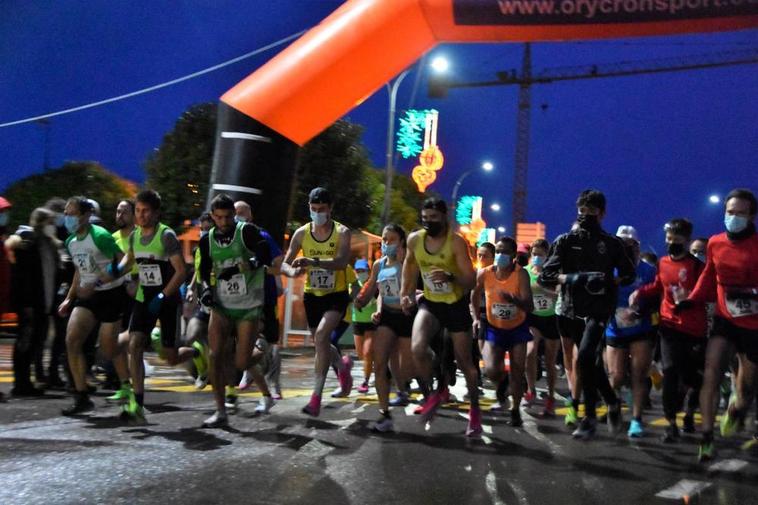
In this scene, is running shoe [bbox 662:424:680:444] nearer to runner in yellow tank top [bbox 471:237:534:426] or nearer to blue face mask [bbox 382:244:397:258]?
runner in yellow tank top [bbox 471:237:534:426]

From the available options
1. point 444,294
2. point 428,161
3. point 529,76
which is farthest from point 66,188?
point 529,76

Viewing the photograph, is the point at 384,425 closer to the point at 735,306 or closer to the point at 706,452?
the point at 706,452

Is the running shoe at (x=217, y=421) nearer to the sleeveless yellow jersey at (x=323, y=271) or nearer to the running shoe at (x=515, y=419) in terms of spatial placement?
the sleeveless yellow jersey at (x=323, y=271)

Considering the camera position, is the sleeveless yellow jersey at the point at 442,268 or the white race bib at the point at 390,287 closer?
the sleeveless yellow jersey at the point at 442,268

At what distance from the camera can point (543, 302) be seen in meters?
9.75

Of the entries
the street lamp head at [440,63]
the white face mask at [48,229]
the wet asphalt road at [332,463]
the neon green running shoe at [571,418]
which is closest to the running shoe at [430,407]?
the wet asphalt road at [332,463]

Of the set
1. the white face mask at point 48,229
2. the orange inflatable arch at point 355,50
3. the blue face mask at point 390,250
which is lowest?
the blue face mask at point 390,250

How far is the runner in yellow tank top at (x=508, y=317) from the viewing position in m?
8.34

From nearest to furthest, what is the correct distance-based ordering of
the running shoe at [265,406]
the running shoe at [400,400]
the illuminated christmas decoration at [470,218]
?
the running shoe at [265,406] → the running shoe at [400,400] → the illuminated christmas decoration at [470,218]

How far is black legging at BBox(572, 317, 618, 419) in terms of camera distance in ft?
22.9

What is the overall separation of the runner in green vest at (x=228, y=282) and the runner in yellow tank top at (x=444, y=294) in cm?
128

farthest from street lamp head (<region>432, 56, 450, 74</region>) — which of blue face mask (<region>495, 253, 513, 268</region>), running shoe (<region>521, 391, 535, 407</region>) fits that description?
blue face mask (<region>495, 253, 513, 268</region>)

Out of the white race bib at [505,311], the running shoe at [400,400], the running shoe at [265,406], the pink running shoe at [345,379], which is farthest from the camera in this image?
the pink running shoe at [345,379]

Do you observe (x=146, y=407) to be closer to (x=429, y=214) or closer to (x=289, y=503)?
(x=429, y=214)
